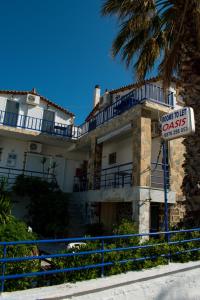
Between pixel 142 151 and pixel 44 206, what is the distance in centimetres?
675

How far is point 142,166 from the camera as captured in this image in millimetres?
11586

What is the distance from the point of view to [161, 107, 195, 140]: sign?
643 centimetres

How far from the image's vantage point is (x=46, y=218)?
1481 cm

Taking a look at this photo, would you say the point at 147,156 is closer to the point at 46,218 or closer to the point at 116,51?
the point at 116,51

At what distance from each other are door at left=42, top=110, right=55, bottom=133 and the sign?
13.3 m

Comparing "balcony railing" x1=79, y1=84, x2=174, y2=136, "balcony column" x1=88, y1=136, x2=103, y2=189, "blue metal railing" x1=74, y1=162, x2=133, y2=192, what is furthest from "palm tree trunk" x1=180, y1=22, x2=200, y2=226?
"balcony column" x1=88, y1=136, x2=103, y2=189

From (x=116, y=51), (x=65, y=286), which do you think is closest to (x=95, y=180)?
(x=116, y=51)

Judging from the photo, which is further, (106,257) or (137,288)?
(106,257)

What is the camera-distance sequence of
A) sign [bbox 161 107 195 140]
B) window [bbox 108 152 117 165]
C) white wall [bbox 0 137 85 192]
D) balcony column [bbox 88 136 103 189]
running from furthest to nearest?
1. white wall [bbox 0 137 85 192]
2. window [bbox 108 152 117 165]
3. balcony column [bbox 88 136 103 189]
4. sign [bbox 161 107 195 140]

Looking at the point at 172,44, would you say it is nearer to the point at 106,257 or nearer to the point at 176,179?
the point at 176,179

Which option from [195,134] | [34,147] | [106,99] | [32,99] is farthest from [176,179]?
[32,99]

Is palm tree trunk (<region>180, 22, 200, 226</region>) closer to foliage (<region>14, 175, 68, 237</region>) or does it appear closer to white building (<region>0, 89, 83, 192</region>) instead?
foliage (<region>14, 175, 68, 237</region>)

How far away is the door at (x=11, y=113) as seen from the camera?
19.4 metres

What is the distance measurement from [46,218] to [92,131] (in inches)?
230
